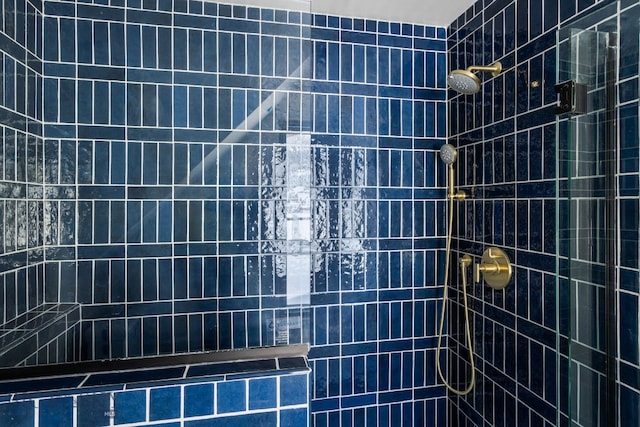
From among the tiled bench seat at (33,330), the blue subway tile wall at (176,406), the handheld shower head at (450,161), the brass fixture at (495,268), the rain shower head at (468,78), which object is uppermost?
the rain shower head at (468,78)

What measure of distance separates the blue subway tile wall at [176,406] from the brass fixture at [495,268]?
3.15ft

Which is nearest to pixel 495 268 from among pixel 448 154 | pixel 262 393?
pixel 448 154

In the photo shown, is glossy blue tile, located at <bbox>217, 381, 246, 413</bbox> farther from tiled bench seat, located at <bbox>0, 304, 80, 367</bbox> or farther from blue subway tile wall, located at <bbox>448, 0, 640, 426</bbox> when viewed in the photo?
blue subway tile wall, located at <bbox>448, 0, 640, 426</bbox>

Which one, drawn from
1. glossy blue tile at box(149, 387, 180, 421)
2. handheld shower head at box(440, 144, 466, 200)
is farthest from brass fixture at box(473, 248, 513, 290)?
glossy blue tile at box(149, 387, 180, 421)

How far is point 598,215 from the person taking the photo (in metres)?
0.92

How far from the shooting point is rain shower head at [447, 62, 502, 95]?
58.4 inches

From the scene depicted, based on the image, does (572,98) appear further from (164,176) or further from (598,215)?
(164,176)

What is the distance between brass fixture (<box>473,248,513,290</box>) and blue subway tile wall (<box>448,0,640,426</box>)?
0.03 metres

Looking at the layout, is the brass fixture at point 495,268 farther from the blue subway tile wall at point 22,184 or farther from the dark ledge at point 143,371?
the blue subway tile wall at point 22,184

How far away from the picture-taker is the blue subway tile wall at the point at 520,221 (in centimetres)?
94

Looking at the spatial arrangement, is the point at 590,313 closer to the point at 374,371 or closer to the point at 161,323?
the point at 374,371

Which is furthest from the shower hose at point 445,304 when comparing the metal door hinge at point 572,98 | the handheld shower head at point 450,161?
the metal door hinge at point 572,98

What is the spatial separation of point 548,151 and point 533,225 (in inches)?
11.0

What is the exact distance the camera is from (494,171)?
161 centimetres
